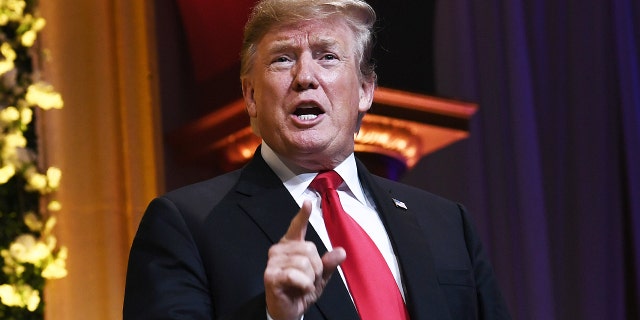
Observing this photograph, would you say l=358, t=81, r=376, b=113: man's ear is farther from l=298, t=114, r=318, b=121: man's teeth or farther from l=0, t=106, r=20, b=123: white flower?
l=0, t=106, r=20, b=123: white flower

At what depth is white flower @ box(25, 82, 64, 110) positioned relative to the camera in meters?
2.85

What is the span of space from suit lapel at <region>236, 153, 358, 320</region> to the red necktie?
0.03 meters

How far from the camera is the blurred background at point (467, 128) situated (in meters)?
2.95

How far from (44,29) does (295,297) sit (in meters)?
1.83

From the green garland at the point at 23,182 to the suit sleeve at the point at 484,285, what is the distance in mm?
1341

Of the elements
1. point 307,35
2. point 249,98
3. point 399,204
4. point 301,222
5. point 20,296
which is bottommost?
point 20,296

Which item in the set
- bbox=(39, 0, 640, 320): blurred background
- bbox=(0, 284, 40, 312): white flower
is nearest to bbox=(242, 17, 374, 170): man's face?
bbox=(39, 0, 640, 320): blurred background

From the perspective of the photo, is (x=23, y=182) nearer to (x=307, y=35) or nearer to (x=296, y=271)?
(x=307, y=35)

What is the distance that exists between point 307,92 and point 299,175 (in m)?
0.15

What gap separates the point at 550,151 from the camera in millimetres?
3137

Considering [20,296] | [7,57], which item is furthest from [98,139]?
[20,296]

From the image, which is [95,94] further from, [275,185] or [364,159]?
[275,185]

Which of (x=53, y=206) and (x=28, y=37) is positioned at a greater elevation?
(x=28, y=37)

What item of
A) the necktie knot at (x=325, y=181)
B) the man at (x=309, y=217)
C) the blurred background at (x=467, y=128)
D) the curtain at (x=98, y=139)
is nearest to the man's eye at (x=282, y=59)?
the man at (x=309, y=217)
